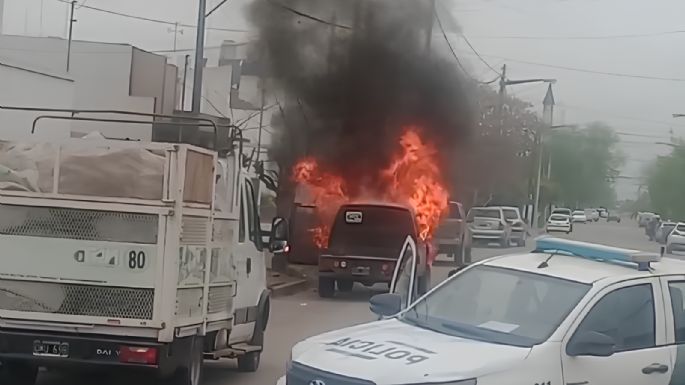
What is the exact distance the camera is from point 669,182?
271ft

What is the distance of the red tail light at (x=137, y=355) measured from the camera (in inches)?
325

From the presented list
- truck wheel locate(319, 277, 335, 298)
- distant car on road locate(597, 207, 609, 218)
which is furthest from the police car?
distant car on road locate(597, 207, 609, 218)

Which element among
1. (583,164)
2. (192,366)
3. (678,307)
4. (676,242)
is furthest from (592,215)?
(678,307)

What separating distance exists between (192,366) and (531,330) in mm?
3828

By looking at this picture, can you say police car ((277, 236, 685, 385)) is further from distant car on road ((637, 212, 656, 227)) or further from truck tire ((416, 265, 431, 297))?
distant car on road ((637, 212, 656, 227))

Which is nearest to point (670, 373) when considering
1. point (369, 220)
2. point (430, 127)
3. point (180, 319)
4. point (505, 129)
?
point (180, 319)

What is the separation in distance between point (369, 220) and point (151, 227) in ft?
40.8

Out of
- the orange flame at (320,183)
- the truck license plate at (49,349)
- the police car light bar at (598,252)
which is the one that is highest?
the police car light bar at (598,252)

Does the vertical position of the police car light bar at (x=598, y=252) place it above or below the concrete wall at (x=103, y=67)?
below

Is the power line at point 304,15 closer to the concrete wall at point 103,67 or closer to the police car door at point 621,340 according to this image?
the concrete wall at point 103,67

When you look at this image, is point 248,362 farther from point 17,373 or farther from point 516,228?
point 516,228

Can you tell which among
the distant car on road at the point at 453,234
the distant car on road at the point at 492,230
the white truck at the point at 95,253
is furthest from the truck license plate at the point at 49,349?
the distant car on road at the point at 492,230

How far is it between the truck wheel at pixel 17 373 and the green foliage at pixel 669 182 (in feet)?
250

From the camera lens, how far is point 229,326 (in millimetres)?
9898
